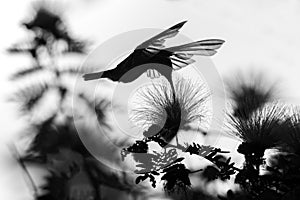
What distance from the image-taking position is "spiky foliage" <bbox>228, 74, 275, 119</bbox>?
2.79 feet

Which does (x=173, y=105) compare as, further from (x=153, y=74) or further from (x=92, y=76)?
(x=92, y=76)

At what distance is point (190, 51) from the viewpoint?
807mm

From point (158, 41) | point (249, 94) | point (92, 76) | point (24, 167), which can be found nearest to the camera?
point (24, 167)

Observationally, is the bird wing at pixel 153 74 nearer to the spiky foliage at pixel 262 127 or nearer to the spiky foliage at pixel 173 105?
the spiky foliage at pixel 173 105

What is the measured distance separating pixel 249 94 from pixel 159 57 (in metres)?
0.21

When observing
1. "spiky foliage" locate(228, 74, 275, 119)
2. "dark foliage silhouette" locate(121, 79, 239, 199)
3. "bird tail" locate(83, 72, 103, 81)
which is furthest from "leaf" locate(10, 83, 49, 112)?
"spiky foliage" locate(228, 74, 275, 119)

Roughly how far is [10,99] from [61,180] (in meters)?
0.13

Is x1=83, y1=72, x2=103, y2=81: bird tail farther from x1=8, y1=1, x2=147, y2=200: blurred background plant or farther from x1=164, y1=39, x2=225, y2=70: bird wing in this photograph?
x1=164, y1=39, x2=225, y2=70: bird wing

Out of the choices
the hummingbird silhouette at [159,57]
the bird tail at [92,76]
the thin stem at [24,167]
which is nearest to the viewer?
the thin stem at [24,167]

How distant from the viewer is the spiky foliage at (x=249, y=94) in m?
0.85

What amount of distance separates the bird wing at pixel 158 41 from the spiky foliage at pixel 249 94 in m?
0.16

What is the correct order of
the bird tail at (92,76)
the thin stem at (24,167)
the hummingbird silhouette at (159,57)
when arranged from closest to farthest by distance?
1. the thin stem at (24,167)
2. the bird tail at (92,76)
3. the hummingbird silhouette at (159,57)

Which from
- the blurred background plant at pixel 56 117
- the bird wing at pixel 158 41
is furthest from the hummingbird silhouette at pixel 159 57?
the blurred background plant at pixel 56 117

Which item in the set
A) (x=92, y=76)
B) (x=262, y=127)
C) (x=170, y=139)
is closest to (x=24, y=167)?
(x=92, y=76)
